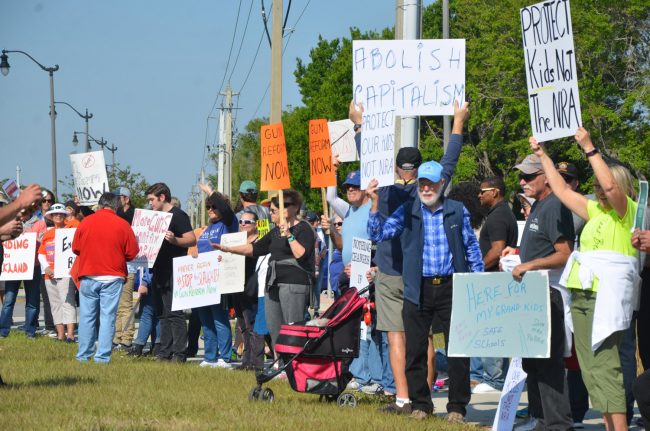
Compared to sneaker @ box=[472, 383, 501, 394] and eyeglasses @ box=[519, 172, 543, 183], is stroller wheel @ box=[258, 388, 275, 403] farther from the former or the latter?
eyeglasses @ box=[519, 172, 543, 183]

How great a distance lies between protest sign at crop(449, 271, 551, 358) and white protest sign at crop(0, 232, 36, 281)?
440 inches

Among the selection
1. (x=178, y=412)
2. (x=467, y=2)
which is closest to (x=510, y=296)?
(x=178, y=412)

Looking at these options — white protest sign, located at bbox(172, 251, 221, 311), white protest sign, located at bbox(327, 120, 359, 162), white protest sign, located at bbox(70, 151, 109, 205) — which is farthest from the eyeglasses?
white protest sign, located at bbox(70, 151, 109, 205)

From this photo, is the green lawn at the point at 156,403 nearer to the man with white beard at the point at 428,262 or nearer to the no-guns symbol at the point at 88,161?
the man with white beard at the point at 428,262

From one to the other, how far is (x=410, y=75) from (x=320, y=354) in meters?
2.54

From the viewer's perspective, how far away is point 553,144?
1735 inches

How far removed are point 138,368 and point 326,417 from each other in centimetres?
443

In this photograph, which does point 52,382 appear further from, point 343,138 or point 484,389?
point 343,138

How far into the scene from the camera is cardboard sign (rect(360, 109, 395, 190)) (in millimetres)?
9047

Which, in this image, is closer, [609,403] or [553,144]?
[609,403]

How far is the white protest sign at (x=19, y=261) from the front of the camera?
1800cm

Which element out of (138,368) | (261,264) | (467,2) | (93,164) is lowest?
(138,368)

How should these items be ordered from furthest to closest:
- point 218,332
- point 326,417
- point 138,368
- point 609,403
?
1. point 218,332
2. point 138,368
3. point 326,417
4. point 609,403

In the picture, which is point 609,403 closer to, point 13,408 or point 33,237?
point 13,408
